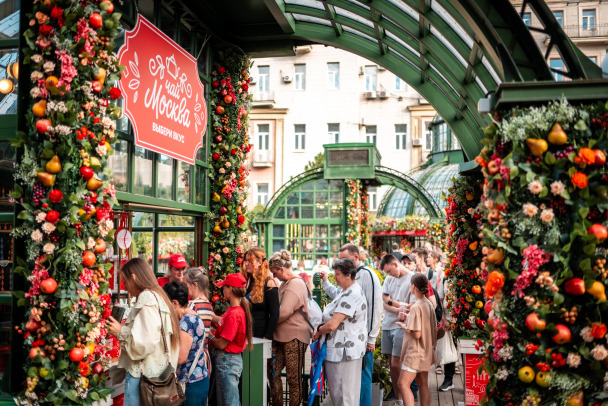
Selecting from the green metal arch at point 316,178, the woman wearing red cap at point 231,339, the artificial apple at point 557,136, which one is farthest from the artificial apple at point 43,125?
the green metal arch at point 316,178

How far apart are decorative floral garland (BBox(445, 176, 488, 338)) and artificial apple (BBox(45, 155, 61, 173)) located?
4.65m

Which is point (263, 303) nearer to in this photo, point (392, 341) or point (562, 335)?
point (392, 341)

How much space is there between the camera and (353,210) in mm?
19719

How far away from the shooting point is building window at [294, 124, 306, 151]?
32.8m

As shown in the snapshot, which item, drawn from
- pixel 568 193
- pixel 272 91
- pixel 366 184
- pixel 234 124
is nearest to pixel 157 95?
pixel 234 124

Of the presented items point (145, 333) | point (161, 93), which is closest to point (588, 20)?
point (161, 93)

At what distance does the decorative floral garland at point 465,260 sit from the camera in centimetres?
697

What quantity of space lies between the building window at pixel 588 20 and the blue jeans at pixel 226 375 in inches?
177

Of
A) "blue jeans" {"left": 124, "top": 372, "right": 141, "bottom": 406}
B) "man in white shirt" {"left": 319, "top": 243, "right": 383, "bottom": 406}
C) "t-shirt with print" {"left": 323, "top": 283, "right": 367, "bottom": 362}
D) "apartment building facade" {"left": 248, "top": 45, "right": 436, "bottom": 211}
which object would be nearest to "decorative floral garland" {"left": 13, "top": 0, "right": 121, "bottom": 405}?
"blue jeans" {"left": 124, "top": 372, "right": 141, "bottom": 406}

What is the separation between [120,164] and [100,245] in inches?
52.1

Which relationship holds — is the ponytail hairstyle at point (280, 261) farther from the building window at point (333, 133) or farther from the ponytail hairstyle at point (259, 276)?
the building window at point (333, 133)

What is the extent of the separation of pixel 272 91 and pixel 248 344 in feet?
92.1

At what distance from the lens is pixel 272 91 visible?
32406 millimetres

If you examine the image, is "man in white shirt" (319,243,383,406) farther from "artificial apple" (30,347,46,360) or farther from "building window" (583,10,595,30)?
"artificial apple" (30,347,46,360)
